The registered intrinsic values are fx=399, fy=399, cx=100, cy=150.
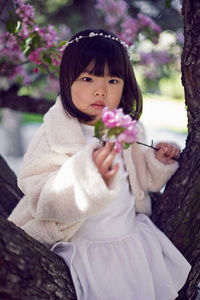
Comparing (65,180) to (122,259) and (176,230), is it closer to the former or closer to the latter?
(122,259)

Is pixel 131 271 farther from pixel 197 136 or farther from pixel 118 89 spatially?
pixel 118 89

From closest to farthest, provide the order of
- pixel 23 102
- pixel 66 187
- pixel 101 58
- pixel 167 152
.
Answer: pixel 66 187, pixel 101 58, pixel 167 152, pixel 23 102

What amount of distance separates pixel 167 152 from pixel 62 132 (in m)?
0.55

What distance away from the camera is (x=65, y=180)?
1.42 metres

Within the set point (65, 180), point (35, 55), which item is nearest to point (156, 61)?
point (35, 55)

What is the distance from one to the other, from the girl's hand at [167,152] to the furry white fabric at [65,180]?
1.4 inches

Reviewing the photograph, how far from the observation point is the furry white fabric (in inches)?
52.9

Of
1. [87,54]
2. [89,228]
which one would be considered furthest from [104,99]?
[89,228]

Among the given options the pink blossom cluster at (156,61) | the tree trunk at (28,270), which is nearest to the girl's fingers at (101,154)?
the tree trunk at (28,270)

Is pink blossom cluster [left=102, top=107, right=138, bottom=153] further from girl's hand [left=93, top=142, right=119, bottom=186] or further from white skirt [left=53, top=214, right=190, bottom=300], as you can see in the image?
white skirt [left=53, top=214, right=190, bottom=300]

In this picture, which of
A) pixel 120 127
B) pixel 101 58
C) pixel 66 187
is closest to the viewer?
pixel 120 127

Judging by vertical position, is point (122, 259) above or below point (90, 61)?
below

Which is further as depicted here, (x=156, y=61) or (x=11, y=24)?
(x=156, y=61)

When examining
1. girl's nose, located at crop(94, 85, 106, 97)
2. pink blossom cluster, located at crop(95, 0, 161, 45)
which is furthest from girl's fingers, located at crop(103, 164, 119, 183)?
pink blossom cluster, located at crop(95, 0, 161, 45)
